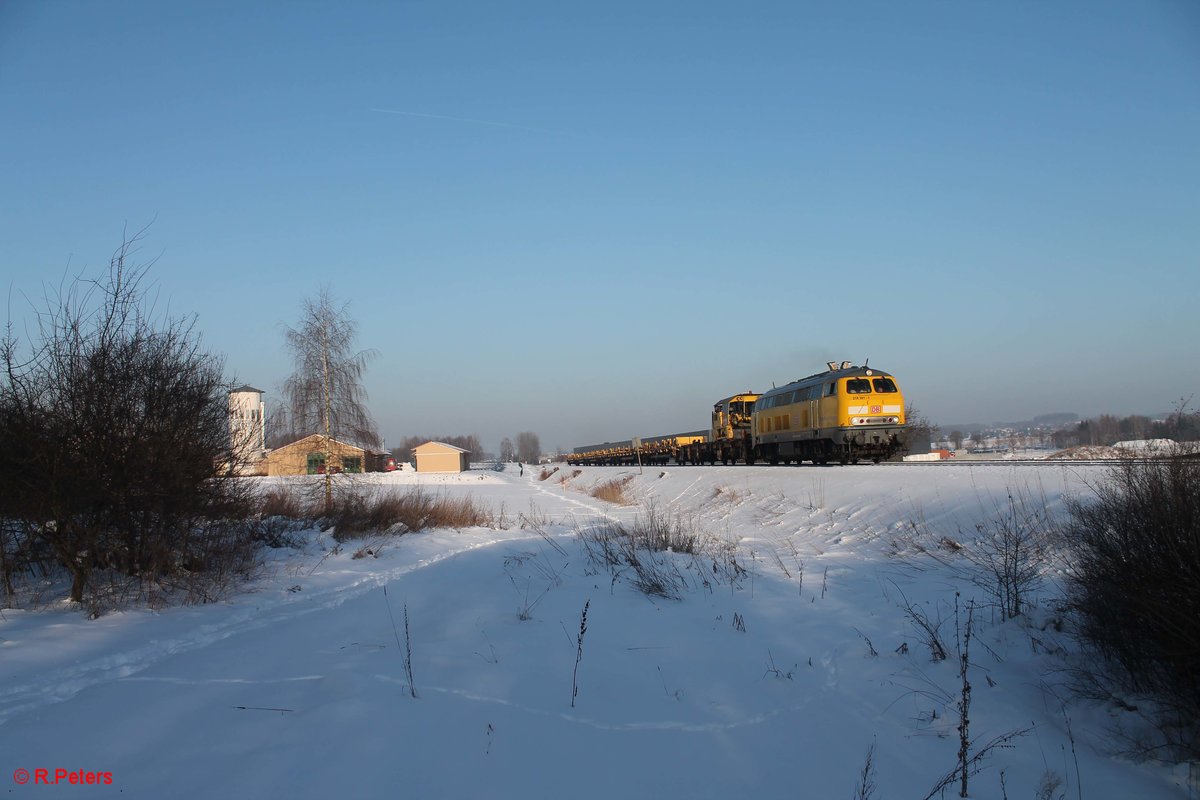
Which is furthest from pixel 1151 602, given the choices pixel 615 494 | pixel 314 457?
pixel 615 494

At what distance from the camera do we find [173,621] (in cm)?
741

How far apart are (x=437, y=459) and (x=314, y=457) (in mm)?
59794

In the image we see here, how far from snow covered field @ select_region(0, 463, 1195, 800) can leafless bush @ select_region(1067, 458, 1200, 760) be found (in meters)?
0.29

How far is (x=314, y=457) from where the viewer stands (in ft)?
67.3

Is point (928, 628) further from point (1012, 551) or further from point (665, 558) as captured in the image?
point (665, 558)

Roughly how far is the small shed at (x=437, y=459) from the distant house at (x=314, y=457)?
57.3 m

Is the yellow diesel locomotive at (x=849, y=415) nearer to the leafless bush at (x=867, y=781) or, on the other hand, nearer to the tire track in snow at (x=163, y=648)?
the tire track in snow at (x=163, y=648)

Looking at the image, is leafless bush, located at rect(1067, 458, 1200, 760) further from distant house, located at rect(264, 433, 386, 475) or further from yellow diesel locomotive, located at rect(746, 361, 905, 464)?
distant house, located at rect(264, 433, 386, 475)

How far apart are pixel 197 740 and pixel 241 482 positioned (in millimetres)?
6340

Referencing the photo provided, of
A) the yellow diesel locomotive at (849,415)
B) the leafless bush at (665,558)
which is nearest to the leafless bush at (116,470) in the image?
the leafless bush at (665,558)

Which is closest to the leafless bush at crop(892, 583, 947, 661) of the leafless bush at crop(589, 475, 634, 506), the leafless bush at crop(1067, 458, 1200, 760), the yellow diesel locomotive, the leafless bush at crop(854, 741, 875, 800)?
the leafless bush at crop(1067, 458, 1200, 760)

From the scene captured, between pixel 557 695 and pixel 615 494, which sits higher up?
pixel 615 494

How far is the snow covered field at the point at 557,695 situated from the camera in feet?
12.9

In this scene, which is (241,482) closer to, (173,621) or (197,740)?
(173,621)
